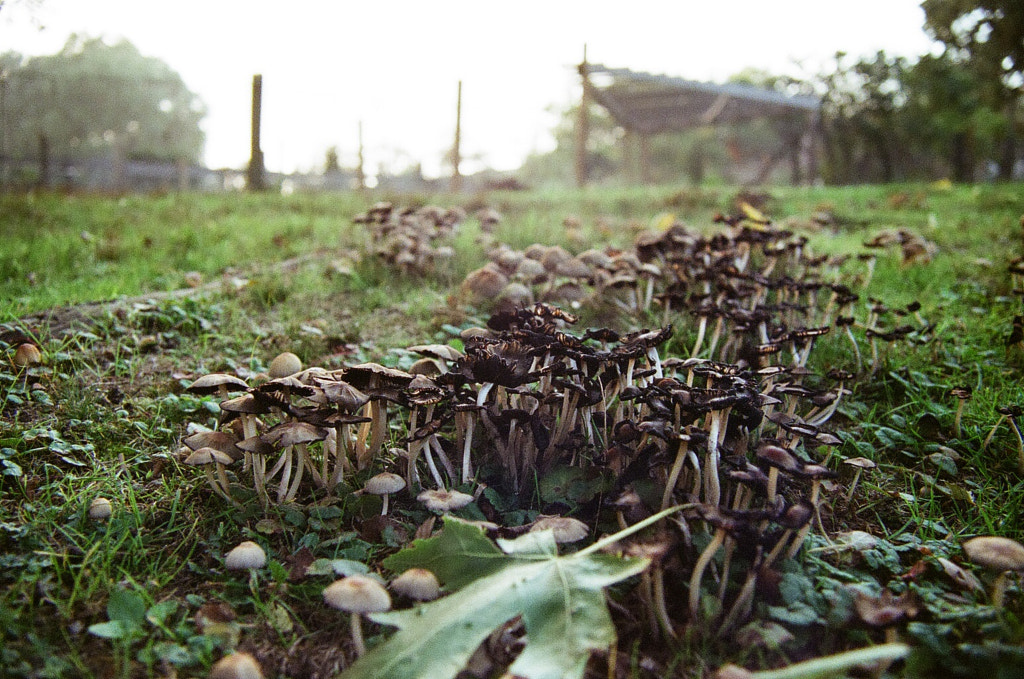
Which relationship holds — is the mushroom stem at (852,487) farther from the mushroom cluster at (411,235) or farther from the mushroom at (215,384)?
the mushroom cluster at (411,235)

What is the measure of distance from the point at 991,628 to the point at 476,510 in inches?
65.3

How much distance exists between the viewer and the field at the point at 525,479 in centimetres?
192

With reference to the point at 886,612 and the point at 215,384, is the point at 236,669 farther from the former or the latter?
the point at 886,612

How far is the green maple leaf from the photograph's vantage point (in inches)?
68.2

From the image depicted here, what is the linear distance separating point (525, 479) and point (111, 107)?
36.0m

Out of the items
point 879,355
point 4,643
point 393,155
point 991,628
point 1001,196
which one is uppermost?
point 393,155

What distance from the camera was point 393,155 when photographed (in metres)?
84.8

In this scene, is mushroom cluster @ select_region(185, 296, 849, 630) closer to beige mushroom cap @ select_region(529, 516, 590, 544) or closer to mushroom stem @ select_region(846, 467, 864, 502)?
beige mushroom cap @ select_region(529, 516, 590, 544)

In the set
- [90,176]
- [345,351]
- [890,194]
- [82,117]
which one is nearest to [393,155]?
[82,117]

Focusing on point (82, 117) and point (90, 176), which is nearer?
point (90, 176)

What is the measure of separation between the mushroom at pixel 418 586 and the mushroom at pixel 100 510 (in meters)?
1.22


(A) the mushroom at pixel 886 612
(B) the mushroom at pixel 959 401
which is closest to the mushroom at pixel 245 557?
(A) the mushroom at pixel 886 612

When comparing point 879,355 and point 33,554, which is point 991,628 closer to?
point 879,355

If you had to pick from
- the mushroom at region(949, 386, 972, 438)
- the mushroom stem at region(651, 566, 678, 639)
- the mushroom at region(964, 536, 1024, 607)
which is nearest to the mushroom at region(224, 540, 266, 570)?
the mushroom stem at region(651, 566, 678, 639)
